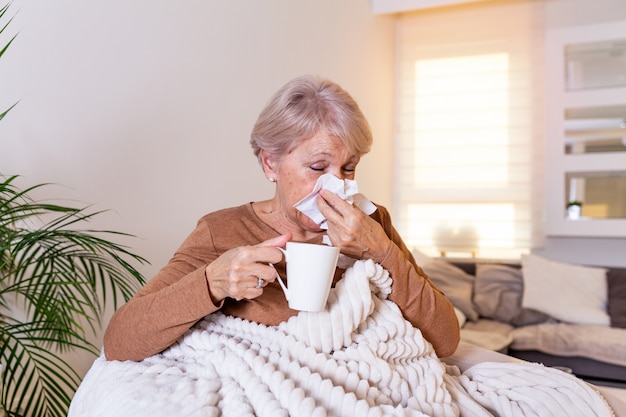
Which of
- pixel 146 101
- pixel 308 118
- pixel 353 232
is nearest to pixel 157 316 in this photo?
pixel 353 232

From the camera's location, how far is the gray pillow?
3346 mm

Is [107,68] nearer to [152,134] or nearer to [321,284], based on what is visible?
[152,134]

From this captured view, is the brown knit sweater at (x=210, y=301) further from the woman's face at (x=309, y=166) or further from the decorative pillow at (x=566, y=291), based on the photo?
the decorative pillow at (x=566, y=291)

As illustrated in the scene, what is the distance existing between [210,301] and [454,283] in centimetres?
278

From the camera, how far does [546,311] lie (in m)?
3.30

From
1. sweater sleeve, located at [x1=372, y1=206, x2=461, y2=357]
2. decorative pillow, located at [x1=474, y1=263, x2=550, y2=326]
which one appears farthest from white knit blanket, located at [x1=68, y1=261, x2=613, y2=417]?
decorative pillow, located at [x1=474, y1=263, x2=550, y2=326]

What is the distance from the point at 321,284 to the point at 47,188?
44.3 inches

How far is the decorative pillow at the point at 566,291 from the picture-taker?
129 inches

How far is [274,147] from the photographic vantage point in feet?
4.02

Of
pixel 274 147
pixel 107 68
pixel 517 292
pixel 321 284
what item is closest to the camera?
pixel 321 284

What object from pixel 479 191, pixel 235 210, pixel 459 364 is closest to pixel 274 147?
pixel 235 210

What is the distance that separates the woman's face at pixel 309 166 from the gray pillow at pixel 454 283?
2270 mm

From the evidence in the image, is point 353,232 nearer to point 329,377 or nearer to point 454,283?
point 329,377

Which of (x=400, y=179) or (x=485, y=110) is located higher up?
(x=485, y=110)
